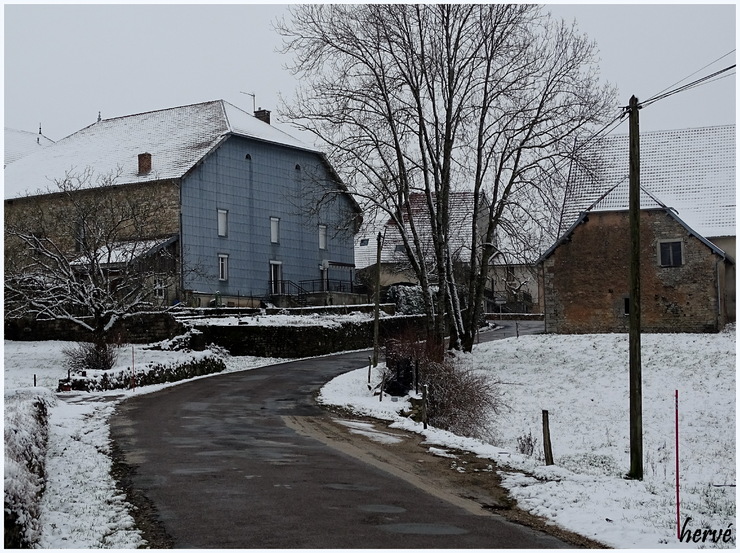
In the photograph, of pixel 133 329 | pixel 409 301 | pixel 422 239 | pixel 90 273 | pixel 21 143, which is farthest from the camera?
pixel 21 143

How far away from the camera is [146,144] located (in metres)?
Answer: 55.9

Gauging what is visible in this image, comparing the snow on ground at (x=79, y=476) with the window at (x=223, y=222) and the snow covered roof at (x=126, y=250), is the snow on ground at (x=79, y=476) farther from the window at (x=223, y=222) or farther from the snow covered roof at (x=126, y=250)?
the window at (x=223, y=222)

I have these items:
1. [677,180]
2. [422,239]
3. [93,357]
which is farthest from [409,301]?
[93,357]

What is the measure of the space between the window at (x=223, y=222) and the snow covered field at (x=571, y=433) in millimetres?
11661

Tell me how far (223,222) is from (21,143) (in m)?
25.8

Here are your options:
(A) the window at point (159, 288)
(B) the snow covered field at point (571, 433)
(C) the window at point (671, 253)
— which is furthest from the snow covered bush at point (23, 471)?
(C) the window at point (671, 253)

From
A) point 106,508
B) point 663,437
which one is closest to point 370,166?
point 663,437

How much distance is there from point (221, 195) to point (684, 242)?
23979 millimetres

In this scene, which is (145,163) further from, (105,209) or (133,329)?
(133,329)

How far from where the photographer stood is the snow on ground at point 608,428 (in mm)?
12953

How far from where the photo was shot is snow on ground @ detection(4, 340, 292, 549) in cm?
1106

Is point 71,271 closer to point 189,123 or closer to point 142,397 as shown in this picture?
point 142,397

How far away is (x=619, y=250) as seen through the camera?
4350 centimetres

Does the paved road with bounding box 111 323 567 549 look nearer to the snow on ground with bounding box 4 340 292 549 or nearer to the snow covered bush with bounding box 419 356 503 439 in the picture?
the snow on ground with bounding box 4 340 292 549
